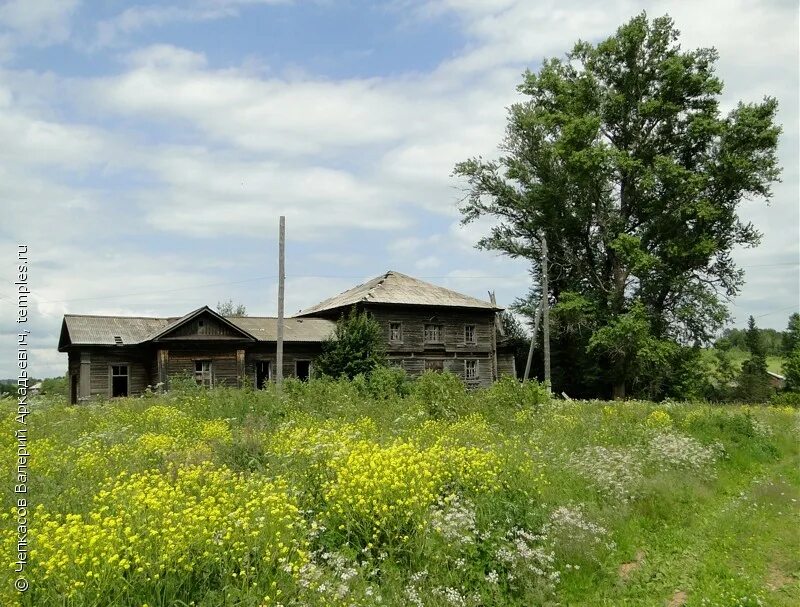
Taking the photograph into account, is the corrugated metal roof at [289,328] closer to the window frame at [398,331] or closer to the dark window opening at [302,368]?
the dark window opening at [302,368]

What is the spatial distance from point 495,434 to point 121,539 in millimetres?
7759

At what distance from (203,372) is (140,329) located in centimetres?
372

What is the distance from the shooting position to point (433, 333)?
117ft

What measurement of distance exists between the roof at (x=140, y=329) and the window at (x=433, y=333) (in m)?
5.45

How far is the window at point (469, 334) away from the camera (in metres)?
36.8

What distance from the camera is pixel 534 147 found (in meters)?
39.2

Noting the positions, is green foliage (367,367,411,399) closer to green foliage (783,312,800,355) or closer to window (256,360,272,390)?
window (256,360,272,390)

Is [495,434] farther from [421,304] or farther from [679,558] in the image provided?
[421,304]

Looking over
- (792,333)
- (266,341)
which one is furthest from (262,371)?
(792,333)

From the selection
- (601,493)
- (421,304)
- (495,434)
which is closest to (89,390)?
(421,304)

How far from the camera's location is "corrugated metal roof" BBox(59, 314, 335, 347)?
27797 mm

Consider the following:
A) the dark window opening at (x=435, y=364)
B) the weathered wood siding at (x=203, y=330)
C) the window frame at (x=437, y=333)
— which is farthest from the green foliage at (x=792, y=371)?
the weathered wood siding at (x=203, y=330)

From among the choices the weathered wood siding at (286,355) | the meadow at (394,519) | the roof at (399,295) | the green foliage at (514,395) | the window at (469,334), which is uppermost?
the roof at (399,295)

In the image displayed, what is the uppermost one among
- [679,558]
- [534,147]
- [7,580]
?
[534,147]
